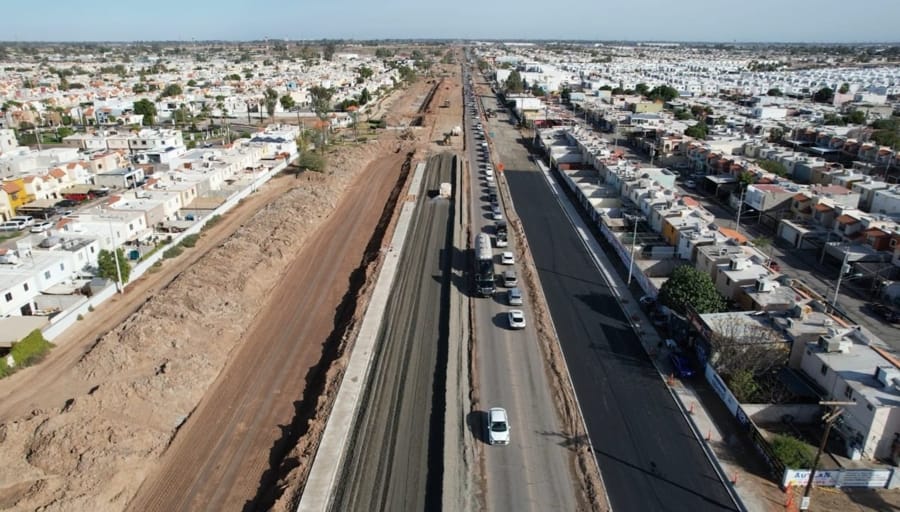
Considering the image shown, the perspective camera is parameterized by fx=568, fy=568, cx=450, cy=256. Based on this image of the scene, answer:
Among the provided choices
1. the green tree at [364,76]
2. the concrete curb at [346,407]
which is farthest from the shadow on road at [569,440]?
the green tree at [364,76]

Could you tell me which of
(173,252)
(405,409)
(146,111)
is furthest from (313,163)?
(146,111)

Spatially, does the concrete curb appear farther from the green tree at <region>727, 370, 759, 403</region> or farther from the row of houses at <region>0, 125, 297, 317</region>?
the row of houses at <region>0, 125, 297, 317</region>

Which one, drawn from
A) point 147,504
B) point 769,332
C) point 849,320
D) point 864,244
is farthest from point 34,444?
point 864,244

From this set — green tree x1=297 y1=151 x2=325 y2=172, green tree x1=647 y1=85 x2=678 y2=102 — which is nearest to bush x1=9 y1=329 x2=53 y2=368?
green tree x1=297 y1=151 x2=325 y2=172

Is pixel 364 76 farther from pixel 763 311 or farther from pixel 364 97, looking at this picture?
pixel 763 311

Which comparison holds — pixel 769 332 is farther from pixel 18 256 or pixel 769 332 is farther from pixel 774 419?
pixel 18 256
